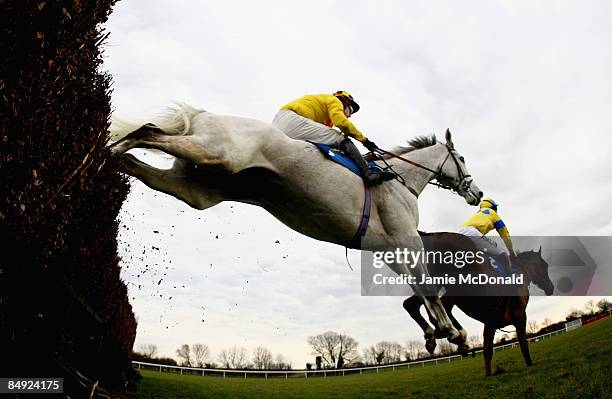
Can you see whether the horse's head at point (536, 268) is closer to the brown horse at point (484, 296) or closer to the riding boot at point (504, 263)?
the brown horse at point (484, 296)

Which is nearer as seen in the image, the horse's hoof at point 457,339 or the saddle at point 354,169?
the saddle at point 354,169

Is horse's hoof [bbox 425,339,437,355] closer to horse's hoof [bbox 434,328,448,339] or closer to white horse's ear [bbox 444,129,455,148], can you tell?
horse's hoof [bbox 434,328,448,339]

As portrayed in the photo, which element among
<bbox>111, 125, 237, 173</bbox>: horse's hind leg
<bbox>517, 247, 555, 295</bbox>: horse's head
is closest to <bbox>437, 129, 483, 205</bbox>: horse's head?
<bbox>517, 247, 555, 295</bbox>: horse's head

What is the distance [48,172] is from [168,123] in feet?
4.19

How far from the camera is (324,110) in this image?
18.9ft

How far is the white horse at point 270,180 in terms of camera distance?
4593mm

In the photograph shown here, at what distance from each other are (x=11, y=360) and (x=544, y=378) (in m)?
9.68

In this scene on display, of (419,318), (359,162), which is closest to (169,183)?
(359,162)

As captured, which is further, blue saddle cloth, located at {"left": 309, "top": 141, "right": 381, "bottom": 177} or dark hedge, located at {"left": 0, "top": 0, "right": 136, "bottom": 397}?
blue saddle cloth, located at {"left": 309, "top": 141, "right": 381, "bottom": 177}

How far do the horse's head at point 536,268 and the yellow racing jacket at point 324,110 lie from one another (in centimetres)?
580

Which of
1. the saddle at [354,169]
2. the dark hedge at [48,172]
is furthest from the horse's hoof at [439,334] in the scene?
the dark hedge at [48,172]

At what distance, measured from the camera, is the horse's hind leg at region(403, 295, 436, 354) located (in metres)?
5.57

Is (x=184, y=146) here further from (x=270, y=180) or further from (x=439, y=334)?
(x=439, y=334)

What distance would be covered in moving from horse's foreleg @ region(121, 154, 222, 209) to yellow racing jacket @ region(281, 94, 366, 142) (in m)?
1.56
